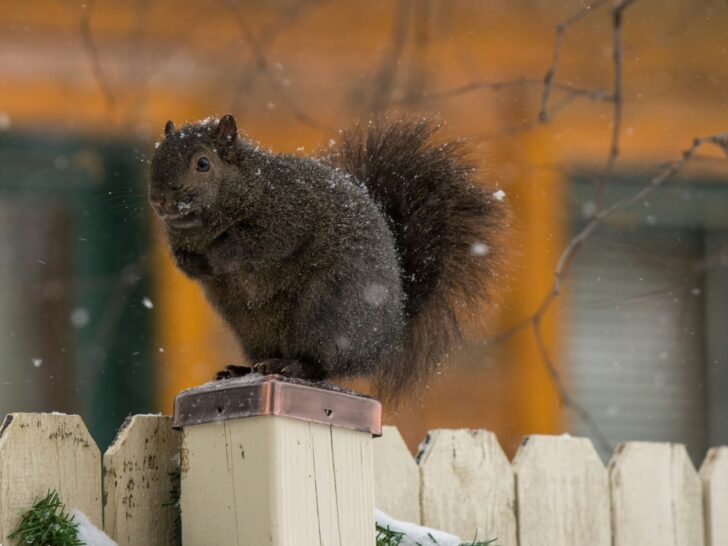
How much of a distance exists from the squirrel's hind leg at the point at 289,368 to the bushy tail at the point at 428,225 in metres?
0.26

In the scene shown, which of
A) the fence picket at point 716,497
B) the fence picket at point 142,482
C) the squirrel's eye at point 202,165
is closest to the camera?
the fence picket at point 142,482

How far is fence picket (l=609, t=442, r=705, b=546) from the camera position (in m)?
2.84

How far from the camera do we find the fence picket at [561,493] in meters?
2.73

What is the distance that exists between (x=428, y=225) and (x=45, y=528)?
1014mm

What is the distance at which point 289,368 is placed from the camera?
2256 millimetres

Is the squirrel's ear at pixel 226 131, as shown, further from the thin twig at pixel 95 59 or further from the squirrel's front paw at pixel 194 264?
the thin twig at pixel 95 59

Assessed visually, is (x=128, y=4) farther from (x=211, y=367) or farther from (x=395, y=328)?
(x=395, y=328)

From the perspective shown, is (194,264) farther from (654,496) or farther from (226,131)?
(654,496)

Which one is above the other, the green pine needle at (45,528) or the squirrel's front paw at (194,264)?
the squirrel's front paw at (194,264)

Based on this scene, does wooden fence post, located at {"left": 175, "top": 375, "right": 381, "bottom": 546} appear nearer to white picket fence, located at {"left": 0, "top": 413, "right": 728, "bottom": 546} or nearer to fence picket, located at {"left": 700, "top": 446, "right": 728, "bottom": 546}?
white picket fence, located at {"left": 0, "top": 413, "right": 728, "bottom": 546}

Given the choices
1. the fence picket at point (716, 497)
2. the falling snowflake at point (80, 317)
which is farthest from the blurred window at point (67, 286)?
the fence picket at point (716, 497)

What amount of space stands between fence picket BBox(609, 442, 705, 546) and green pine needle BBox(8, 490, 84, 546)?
50.5 inches

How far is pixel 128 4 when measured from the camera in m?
5.36

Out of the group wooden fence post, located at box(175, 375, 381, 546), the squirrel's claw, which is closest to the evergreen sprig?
wooden fence post, located at box(175, 375, 381, 546)
